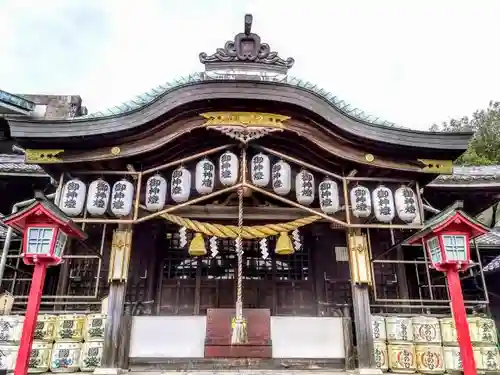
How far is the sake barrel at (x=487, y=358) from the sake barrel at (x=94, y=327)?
7.71 meters

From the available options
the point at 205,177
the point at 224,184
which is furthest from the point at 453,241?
the point at 205,177

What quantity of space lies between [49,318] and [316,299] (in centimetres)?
637

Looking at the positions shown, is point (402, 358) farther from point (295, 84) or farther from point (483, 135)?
point (483, 135)

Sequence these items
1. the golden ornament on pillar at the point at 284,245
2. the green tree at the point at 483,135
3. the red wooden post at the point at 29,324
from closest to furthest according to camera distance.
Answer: the red wooden post at the point at 29,324 → the golden ornament on pillar at the point at 284,245 → the green tree at the point at 483,135

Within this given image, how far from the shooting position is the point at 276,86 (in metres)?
8.32

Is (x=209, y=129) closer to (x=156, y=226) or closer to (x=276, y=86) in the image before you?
(x=276, y=86)

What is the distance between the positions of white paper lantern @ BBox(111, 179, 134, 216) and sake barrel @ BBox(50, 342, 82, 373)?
9.13 ft

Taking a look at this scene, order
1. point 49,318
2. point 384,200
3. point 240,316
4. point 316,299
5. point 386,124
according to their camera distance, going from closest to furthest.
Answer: point 240,316, point 49,318, point 384,200, point 386,124, point 316,299

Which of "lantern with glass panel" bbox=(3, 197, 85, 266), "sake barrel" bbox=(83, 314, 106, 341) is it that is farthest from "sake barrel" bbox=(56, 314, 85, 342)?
"lantern with glass panel" bbox=(3, 197, 85, 266)

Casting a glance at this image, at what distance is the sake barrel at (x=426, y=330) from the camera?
818 cm

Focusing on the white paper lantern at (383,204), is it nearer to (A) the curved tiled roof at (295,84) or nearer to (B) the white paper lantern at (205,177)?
(A) the curved tiled roof at (295,84)

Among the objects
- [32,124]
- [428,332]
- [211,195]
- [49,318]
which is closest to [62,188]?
[32,124]

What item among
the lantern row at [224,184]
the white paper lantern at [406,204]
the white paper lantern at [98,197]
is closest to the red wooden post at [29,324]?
the white paper lantern at [98,197]

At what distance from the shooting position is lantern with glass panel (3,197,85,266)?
22.0 ft
